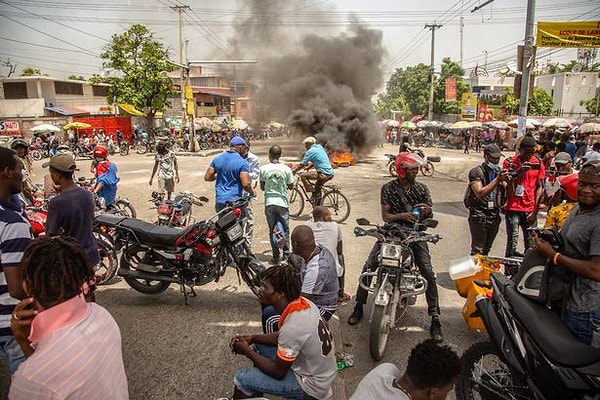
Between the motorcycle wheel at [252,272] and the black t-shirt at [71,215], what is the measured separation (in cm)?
171

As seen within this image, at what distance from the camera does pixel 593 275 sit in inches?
96.8

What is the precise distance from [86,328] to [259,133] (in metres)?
45.2

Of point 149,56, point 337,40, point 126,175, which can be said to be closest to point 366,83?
point 337,40

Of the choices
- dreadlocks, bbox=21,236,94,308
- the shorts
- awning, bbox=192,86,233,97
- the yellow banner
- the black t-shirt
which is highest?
awning, bbox=192,86,233,97

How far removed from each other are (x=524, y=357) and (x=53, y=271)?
8.29ft

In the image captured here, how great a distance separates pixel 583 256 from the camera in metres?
2.56

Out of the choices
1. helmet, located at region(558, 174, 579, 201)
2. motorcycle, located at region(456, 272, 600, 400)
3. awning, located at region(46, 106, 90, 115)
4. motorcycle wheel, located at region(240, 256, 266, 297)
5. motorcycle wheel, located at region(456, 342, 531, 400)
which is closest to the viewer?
motorcycle, located at region(456, 272, 600, 400)

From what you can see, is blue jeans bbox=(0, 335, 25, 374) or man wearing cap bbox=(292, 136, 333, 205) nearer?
blue jeans bbox=(0, 335, 25, 374)

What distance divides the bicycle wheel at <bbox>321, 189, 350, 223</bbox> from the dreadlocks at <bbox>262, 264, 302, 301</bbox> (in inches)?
253

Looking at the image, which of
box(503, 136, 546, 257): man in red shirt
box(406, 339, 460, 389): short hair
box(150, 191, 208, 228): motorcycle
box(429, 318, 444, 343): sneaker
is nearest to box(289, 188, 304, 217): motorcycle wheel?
box(150, 191, 208, 228): motorcycle

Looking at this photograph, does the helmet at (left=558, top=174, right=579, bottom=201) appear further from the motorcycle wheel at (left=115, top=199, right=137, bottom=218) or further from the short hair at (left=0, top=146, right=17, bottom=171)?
the motorcycle wheel at (left=115, top=199, right=137, bottom=218)

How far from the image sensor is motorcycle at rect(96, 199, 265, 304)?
15.2 ft

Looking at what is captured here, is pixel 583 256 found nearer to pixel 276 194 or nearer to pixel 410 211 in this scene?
pixel 410 211

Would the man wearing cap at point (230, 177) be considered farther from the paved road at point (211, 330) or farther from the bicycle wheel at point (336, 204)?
the bicycle wheel at point (336, 204)
